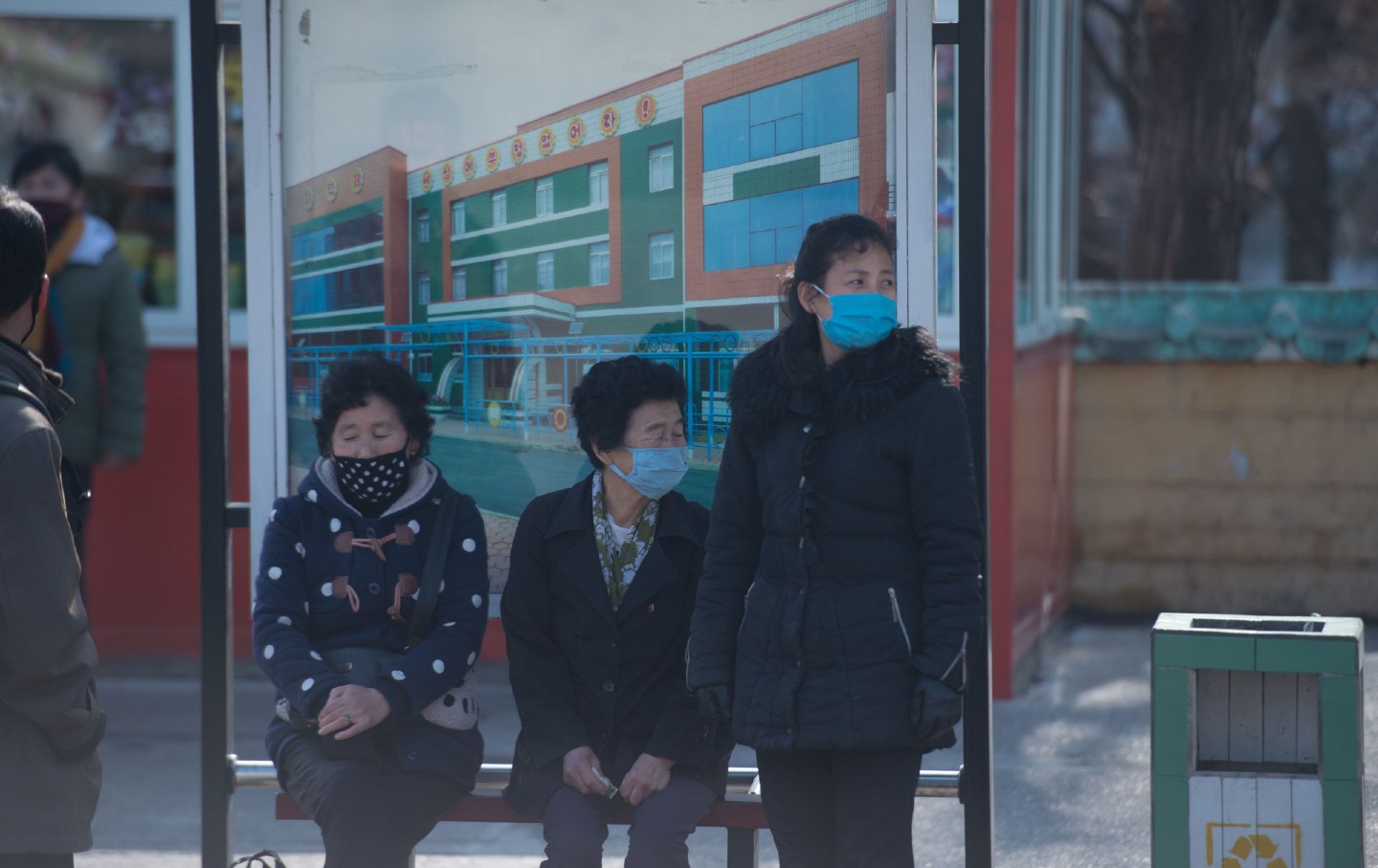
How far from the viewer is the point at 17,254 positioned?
2.85 meters

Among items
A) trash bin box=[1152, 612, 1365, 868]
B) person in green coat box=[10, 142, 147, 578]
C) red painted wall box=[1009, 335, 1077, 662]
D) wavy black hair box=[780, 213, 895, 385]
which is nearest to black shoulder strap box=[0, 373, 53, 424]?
wavy black hair box=[780, 213, 895, 385]

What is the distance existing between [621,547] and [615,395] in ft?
1.13

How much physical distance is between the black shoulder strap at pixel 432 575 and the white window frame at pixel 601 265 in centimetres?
69

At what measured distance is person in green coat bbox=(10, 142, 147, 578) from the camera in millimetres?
6191

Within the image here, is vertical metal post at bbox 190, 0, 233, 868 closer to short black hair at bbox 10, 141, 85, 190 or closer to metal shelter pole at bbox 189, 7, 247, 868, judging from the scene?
metal shelter pole at bbox 189, 7, 247, 868

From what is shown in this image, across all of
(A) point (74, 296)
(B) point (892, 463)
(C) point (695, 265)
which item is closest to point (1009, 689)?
(C) point (695, 265)

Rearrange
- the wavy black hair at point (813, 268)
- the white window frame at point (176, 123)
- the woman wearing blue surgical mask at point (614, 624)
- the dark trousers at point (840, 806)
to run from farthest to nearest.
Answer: the white window frame at point (176, 123)
the woman wearing blue surgical mask at point (614, 624)
the wavy black hair at point (813, 268)
the dark trousers at point (840, 806)

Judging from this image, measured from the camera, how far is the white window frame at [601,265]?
408 centimetres

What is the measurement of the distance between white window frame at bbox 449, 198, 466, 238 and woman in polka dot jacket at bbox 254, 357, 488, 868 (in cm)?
45

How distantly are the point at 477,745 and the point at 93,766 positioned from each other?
107 centimetres

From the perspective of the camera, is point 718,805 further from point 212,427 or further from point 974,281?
point 212,427

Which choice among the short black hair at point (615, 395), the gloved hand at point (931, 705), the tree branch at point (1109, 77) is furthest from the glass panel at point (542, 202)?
the tree branch at point (1109, 77)

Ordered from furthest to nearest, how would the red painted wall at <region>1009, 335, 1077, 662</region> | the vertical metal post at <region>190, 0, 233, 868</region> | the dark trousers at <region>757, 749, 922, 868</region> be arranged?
the red painted wall at <region>1009, 335, 1077, 662</region>, the vertical metal post at <region>190, 0, 233, 868</region>, the dark trousers at <region>757, 749, 922, 868</region>

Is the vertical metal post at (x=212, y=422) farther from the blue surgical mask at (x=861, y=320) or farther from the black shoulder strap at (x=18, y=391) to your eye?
the blue surgical mask at (x=861, y=320)
